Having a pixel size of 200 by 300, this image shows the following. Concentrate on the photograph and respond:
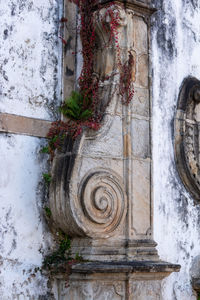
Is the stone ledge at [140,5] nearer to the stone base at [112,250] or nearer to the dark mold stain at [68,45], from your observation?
the dark mold stain at [68,45]

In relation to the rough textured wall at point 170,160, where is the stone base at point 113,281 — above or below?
below

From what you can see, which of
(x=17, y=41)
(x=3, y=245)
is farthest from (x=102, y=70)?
(x=3, y=245)

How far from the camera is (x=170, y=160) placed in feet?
22.0

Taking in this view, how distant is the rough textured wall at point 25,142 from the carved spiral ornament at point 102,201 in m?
0.46

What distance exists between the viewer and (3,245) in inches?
209

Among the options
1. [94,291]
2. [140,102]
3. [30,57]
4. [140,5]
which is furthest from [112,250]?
[140,5]

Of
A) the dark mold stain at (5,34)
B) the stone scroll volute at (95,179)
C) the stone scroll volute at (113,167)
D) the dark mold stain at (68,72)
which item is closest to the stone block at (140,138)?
the stone scroll volute at (113,167)

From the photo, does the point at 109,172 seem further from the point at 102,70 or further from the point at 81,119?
the point at 102,70

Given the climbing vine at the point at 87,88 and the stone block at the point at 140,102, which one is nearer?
the climbing vine at the point at 87,88

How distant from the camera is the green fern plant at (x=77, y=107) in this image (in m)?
5.86

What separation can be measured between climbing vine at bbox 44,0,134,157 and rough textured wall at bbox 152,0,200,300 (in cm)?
72

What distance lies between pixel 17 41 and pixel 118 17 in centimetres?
100

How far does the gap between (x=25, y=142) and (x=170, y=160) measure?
183 cm

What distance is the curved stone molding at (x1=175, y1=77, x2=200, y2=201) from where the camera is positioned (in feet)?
22.3
